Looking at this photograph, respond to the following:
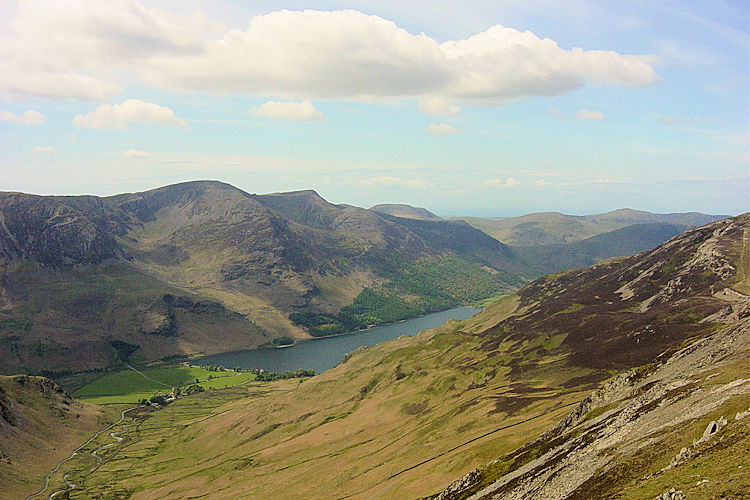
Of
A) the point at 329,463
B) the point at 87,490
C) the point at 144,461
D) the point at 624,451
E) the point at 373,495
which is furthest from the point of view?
the point at 144,461

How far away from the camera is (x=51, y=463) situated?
628ft

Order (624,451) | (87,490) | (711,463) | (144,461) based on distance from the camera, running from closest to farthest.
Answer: (711,463), (624,451), (87,490), (144,461)

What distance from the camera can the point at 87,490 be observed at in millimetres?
165125

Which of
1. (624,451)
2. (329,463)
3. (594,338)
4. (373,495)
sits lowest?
(329,463)

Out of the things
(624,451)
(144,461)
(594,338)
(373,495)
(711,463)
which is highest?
(711,463)

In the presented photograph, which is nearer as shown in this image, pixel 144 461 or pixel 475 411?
pixel 475 411

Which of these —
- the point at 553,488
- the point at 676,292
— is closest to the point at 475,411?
the point at 553,488

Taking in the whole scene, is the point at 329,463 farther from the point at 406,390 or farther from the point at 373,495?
the point at 406,390

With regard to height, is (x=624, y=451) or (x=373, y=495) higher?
(x=624, y=451)

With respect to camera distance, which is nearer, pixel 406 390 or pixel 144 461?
pixel 406 390

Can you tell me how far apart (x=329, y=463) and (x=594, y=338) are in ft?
312

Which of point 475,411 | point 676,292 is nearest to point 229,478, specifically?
point 475,411

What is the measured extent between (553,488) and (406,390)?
421ft

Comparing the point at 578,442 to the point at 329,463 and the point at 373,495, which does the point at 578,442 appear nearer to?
the point at 373,495
